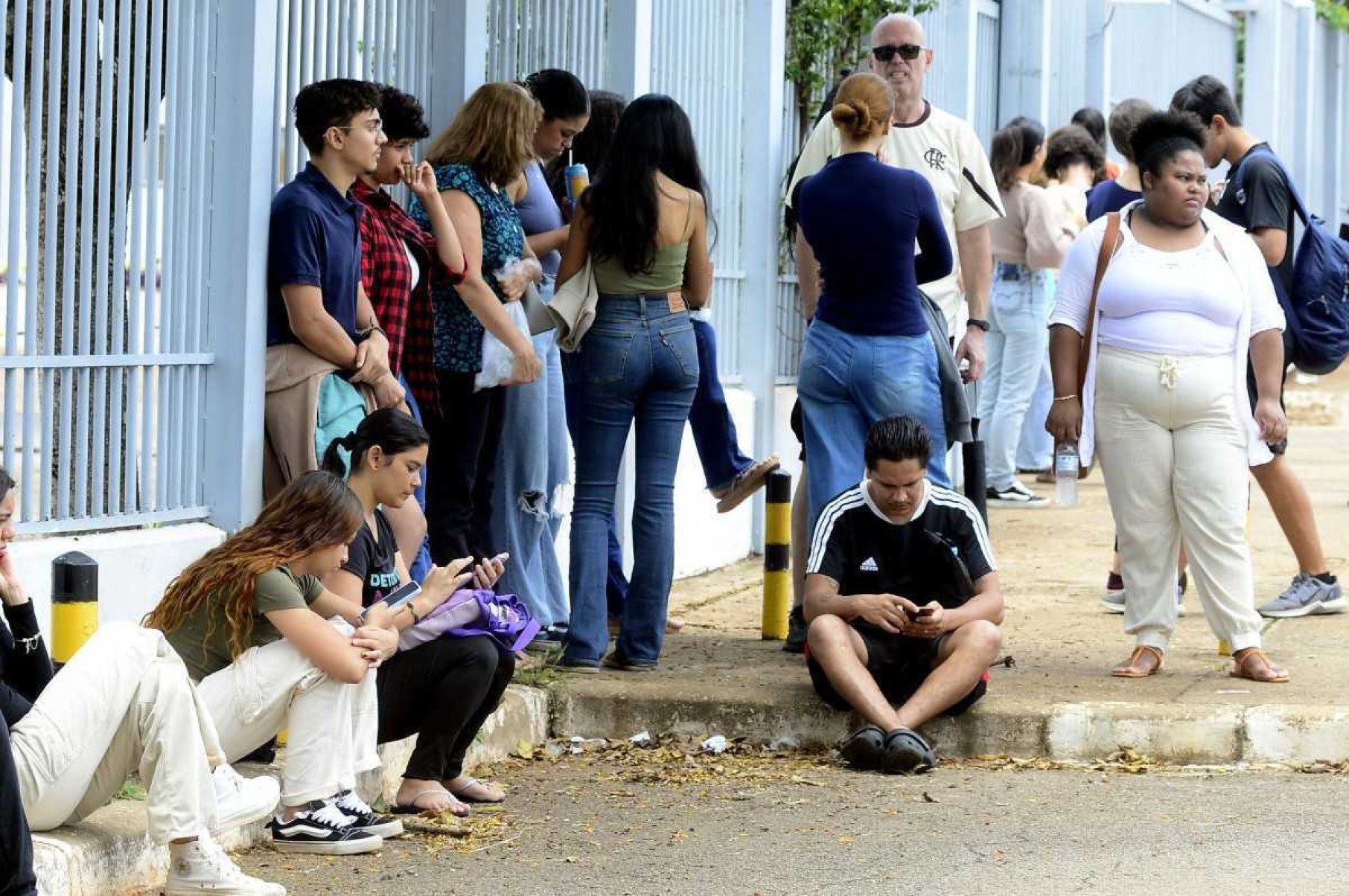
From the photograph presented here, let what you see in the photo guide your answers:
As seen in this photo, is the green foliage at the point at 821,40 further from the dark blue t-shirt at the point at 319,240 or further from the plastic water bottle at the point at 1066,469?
the dark blue t-shirt at the point at 319,240

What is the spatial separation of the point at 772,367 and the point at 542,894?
5.98 meters

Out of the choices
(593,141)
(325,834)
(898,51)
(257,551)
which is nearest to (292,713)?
(325,834)

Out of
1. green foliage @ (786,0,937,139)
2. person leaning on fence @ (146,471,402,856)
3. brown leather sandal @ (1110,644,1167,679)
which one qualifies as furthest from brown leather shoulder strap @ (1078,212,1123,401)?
green foliage @ (786,0,937,139)

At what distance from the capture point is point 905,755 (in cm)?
649

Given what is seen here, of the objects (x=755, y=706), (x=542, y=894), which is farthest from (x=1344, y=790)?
(x=542, y=894)

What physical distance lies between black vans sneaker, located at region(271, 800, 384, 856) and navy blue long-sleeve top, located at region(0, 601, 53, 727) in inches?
30.9

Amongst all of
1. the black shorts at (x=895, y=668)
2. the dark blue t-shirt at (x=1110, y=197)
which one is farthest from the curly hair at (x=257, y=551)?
the dark blue t-shirt at (x=1110, y=197)

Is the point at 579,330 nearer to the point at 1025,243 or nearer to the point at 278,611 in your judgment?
the point at 278,611

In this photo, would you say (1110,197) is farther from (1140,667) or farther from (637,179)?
(637,179)

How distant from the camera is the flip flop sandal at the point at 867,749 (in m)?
6.52

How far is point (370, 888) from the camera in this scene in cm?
521

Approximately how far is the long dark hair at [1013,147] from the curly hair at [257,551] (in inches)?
291

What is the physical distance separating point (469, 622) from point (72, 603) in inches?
46.9

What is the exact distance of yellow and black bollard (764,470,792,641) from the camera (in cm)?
820
